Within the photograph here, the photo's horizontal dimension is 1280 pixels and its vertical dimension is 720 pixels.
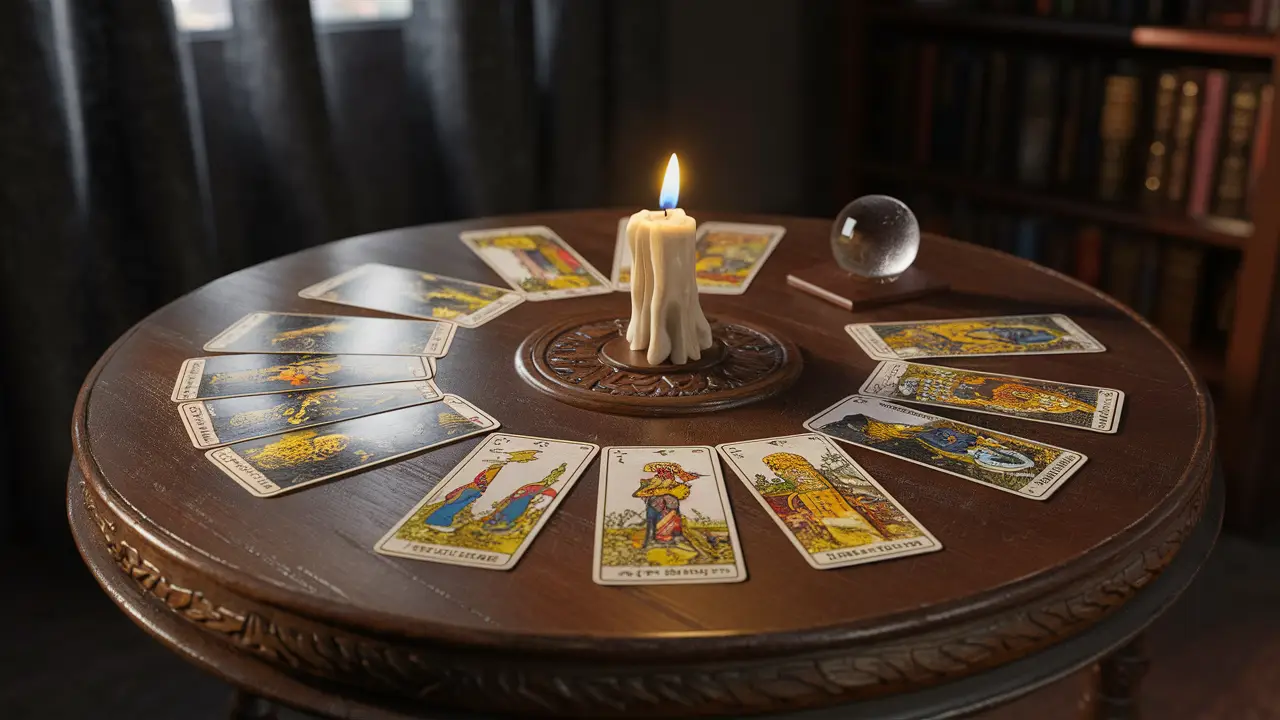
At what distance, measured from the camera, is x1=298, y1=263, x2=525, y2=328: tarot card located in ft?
4.42

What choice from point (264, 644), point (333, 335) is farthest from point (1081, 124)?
point (264, 644)

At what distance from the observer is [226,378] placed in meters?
1.16

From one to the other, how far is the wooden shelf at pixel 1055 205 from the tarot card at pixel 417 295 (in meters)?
1.54

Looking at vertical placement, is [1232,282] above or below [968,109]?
below

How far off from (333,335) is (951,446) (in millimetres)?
672

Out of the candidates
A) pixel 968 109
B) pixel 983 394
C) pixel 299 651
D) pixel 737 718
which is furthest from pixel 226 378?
pixel 968 109

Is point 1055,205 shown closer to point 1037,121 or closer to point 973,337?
point 1037,121

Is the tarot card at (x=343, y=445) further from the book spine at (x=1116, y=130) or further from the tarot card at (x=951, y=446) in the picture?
the book spine at (x=1116, y=130)

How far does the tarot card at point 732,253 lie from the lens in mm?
1464

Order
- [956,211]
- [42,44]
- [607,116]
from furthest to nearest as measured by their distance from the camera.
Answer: [956,211]
[607,116]
[42,44]

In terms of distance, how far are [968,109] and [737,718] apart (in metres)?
Result: 2.24

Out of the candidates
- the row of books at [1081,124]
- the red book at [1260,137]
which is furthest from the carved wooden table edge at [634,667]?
the row of books at [1081,124]

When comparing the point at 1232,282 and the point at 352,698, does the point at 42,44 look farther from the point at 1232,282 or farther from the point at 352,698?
the point at 1232,282

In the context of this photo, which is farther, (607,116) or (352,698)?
(607,116)
